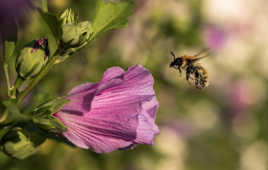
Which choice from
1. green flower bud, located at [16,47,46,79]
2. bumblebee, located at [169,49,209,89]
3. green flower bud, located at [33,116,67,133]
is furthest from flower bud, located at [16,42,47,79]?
bumblebee, located at [169,49,209,89]

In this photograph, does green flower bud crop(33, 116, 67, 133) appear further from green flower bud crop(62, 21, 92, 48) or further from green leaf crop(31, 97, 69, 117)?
green flower bud crop(62, 21, 92, 48)

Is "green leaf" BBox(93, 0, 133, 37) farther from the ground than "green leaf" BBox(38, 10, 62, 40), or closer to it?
farther from the ground

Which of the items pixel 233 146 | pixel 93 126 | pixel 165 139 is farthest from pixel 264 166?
pixel 93 126

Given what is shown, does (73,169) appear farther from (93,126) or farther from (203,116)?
(203,116)

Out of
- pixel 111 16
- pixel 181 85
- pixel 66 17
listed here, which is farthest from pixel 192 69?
pixel 181 85

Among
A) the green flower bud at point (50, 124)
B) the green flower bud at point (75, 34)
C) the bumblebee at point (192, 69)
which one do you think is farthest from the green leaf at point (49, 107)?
the bumblebee at point (192, 69)

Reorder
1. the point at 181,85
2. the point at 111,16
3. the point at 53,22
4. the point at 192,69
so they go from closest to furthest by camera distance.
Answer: the point at 53,22
the point at 111,16
the point at 192,69
the point at 181,85

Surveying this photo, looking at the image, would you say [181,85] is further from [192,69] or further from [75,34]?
[75,34]
